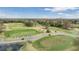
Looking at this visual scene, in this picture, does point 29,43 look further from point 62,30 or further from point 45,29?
point 62,30

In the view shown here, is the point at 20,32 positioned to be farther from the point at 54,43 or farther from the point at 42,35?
the point at 54,43

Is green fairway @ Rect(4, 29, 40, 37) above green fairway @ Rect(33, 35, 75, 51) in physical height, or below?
above

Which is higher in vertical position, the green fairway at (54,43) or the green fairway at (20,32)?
the green fairway at (20,32)

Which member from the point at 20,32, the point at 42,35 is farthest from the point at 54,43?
the point at 20,32

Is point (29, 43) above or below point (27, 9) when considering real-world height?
below
